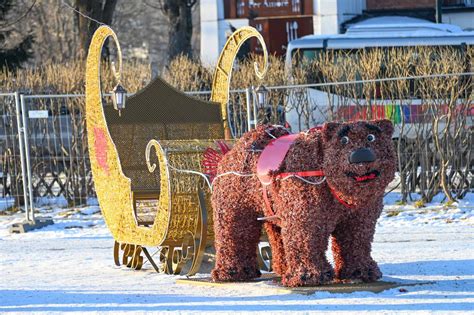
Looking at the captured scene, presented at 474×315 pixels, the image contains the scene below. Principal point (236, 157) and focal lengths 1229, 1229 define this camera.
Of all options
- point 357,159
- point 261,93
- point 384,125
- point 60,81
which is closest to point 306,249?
point 357,159

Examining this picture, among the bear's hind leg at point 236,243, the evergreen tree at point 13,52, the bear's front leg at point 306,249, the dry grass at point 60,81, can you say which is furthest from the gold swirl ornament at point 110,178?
the evergreen tree at point 13,52

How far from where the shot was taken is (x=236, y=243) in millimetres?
→ 9883

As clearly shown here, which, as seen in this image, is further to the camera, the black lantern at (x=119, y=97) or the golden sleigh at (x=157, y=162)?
the black lantern at (x=119, y=97)

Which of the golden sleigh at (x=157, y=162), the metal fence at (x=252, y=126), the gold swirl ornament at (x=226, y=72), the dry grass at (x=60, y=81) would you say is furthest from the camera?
the dry grass at (x=60, y=81)

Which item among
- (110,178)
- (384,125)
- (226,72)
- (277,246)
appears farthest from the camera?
(226,72)

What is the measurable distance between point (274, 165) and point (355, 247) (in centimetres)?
90

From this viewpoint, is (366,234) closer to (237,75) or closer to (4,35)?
(237,75)

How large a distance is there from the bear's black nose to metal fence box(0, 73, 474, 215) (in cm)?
699

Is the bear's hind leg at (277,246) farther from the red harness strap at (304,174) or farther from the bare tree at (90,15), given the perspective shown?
the bare tree at (90,15)

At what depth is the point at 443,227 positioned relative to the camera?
14.5m

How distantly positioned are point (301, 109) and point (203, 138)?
551 cm

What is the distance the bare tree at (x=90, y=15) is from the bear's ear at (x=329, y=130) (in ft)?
51.1

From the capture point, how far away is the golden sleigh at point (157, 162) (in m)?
10.7

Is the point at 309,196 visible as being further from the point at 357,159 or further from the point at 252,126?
the point at 252,126
